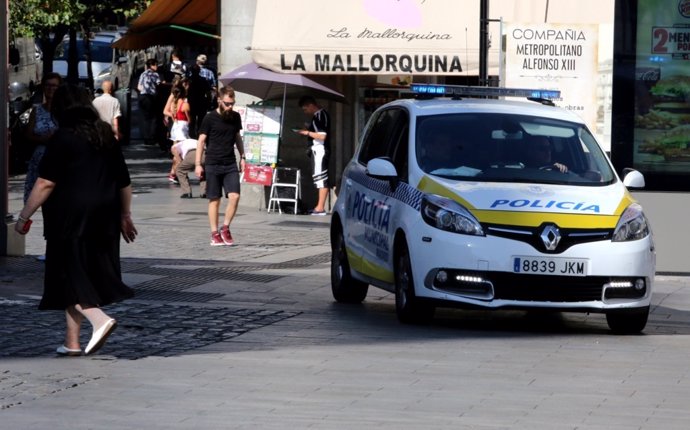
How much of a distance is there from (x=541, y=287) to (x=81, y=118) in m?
3.35

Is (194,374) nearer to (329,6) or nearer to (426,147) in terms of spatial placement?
(426,147)

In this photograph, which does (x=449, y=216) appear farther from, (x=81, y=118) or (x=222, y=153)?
(x=222, y=153)

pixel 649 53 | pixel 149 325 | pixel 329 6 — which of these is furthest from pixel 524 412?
pixel 329 6

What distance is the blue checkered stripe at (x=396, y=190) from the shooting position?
472 inches

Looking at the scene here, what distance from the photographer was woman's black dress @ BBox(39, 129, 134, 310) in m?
10.2

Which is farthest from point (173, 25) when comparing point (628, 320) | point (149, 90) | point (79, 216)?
point (79, 216)

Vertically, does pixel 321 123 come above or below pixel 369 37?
below

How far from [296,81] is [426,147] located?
33.4ft

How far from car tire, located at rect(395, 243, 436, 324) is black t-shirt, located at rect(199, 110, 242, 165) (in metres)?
6.01

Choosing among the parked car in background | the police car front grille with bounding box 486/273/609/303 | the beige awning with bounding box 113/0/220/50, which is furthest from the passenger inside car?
the parked car in background

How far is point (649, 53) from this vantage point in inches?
639

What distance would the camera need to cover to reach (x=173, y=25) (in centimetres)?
2998

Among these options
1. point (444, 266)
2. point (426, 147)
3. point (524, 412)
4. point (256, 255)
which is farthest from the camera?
point (256, 255)

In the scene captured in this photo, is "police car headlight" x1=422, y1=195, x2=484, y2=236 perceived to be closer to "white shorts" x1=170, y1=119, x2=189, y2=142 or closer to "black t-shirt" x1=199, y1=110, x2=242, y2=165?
"black t-shirt" x1=199, y1=110, x2=242, y2=165
